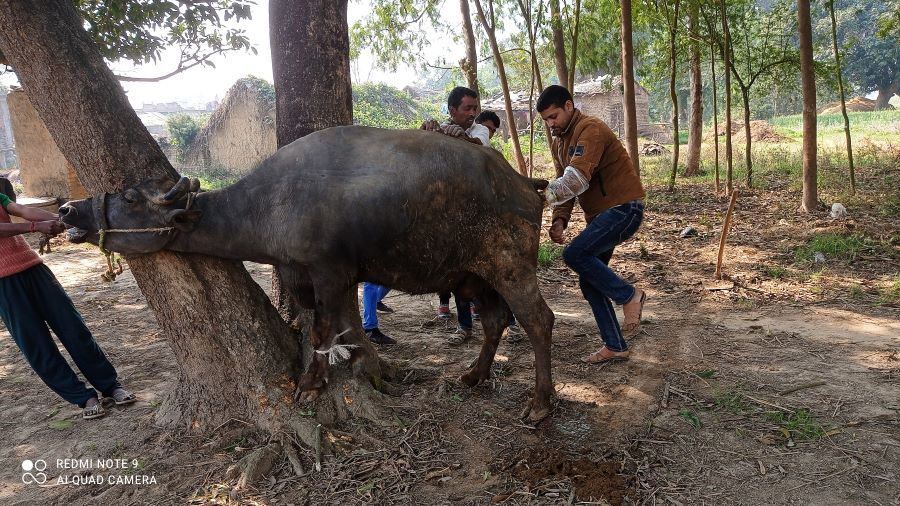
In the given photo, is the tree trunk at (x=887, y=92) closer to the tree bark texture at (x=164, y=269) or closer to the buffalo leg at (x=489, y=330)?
the buffalo leg at (x=489, y=330)

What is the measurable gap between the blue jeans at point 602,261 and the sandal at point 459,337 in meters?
1.29

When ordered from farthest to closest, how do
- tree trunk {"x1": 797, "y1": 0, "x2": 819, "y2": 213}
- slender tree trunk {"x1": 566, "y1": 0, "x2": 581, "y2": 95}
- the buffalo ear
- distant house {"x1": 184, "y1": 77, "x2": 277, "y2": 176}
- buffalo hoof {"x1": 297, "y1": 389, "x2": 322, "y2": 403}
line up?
distant house {"x1": 184, "y1": 77, "x2": 277, "y2": 176} → slender tree trunk {"x1": 566, "y1": 0, "x2": 581, "y2": 95} → tree trunk {"x1": 797, "y1": 0, "x2": 819, "y2": 213} → buffalo hoof {"x1": 297, "y1": 389, "x2": 322, "y2": 403} → the buffalo ear

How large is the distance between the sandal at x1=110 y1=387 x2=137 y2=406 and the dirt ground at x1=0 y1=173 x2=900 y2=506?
0.09 metres

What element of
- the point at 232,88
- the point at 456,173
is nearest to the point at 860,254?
the point at 456,173

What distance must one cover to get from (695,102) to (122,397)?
14650mm

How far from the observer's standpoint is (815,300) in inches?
237

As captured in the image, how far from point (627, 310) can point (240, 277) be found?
2934 mm

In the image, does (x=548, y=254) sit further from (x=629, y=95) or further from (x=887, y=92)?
(x=887, y=92)

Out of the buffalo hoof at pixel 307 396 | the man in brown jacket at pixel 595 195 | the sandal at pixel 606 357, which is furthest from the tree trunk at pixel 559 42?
the buffalo hoof at pixel 307 396

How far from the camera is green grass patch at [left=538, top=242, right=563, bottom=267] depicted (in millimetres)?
8039

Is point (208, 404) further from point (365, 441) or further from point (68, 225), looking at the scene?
point (68, 225)

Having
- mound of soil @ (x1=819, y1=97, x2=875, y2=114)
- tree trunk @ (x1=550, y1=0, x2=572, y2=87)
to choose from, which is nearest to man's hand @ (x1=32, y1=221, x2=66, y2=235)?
tree trunk @ (x1=550, y1=0, x2=572, y2=87)

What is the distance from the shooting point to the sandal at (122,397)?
4285 mm

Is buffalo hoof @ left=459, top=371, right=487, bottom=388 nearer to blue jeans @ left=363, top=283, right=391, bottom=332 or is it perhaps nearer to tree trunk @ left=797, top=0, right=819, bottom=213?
blue jeans @ left=363, top=283, right=391, bottom=332
